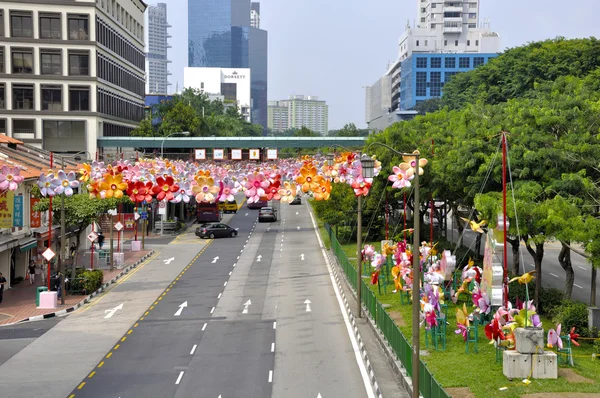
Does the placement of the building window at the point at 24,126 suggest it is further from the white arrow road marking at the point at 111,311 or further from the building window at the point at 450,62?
the building window at the point at 450,62

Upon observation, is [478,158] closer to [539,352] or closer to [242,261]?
[539,352]

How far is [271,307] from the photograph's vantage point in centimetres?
3519

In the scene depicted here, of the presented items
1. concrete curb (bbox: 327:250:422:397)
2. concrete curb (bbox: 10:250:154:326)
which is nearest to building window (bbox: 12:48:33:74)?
concrete curb (bbox: 10:250:154:326)

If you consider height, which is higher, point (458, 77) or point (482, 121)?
point (458, 77)

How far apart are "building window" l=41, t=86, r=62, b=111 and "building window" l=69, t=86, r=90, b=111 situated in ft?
3.35

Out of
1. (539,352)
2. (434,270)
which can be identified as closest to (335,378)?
(539,352)

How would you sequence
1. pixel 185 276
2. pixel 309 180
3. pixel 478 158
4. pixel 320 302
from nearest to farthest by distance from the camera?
pixel 309 180
pixel 478 158
pixel 320 302
pixel 185 276

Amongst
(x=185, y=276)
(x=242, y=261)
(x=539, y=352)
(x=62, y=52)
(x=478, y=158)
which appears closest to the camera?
(x=539, y=352)

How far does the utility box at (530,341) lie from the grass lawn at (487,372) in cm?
81

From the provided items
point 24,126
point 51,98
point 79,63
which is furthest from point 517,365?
point 24,126

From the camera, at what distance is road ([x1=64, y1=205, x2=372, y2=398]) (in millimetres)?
22531

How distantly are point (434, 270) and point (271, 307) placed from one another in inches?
323

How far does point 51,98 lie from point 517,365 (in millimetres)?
63785

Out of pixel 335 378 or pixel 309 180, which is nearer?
pixel 335 378
